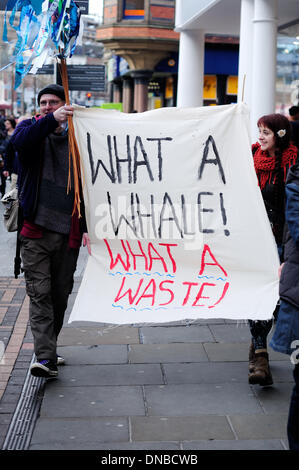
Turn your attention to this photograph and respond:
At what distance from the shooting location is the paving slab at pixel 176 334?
6258mm

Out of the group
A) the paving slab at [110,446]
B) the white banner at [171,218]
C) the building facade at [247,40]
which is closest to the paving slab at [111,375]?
the white banner at [171,218]

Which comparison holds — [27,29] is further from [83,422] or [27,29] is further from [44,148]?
[83,422]

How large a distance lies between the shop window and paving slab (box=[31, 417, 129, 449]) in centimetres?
2416

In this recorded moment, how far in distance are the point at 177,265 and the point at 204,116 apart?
3.26ft

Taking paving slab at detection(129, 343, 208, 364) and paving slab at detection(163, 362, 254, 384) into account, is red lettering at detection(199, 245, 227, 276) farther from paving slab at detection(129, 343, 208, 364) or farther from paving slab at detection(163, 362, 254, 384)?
paving slab at detection(129, 343, 208, 364)

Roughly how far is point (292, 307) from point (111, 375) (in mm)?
1907

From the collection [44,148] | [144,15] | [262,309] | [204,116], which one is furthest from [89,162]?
[144,15]

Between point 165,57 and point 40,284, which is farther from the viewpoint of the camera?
point 165,57

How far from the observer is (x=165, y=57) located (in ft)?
89.3

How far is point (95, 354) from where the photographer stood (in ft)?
19.2

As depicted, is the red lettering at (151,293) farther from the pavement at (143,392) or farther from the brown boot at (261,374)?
the brown boot at (261,374)

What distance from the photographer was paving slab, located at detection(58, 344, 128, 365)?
5668 mm

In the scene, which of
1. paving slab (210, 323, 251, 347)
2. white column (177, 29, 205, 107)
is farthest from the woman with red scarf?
white column (177, 29, 205, 107)

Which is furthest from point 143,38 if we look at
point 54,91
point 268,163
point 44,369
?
point 44,369
